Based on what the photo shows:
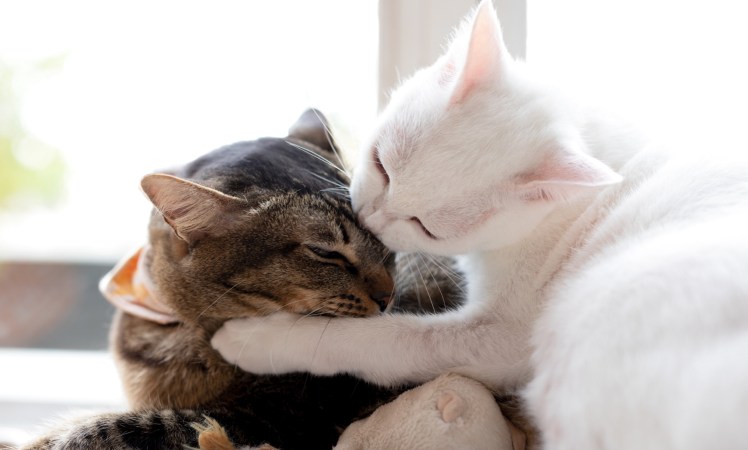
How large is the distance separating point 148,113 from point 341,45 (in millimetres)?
580

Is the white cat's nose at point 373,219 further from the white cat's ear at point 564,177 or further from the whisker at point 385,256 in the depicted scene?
the white cat's ear at point 564,177

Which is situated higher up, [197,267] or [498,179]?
[498,179]

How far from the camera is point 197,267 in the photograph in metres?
1.18

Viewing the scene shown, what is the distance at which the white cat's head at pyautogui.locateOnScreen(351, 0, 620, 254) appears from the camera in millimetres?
1079

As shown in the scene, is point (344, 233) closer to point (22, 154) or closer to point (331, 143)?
point (331, 143)

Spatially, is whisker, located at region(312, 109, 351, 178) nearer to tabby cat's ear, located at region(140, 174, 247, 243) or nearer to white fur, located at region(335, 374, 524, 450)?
tabby cat's ear, located at region(140, 174, 247, 243)

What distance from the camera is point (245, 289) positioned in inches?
45.9

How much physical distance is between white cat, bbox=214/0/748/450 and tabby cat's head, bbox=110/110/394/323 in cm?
4

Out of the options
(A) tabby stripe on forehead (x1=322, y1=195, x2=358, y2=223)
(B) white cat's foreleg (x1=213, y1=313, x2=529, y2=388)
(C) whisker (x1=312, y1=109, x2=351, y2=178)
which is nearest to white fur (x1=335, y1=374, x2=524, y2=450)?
(B) white cat's foreleg (x1=213, y1=313, x2=529, y2=388)

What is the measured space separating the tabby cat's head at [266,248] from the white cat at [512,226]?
4 centimetres

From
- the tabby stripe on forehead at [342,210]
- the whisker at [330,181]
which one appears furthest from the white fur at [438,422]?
the whisker at [330,181]

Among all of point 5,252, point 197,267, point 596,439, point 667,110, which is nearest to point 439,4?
point 667,110

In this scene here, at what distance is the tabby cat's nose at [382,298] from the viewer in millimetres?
1206

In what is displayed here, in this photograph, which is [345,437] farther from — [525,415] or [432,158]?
[432,158]
